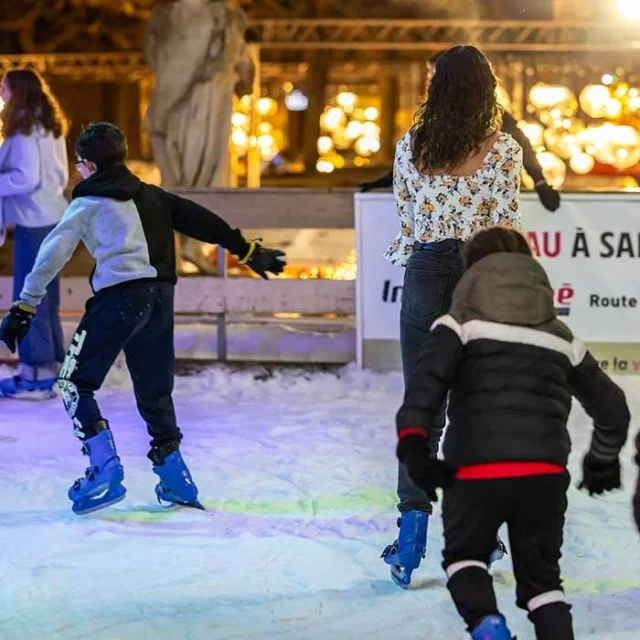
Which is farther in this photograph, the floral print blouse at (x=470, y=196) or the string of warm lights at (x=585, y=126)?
the string of warm lights at (x=585, y=126)

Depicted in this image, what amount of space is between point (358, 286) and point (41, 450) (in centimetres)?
254

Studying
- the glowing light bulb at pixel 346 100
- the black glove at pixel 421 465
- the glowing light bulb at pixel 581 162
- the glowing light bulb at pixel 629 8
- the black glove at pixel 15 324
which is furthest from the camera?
the glowing light bulb at pixel 346 100

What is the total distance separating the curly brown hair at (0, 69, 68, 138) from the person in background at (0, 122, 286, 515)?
191 cm

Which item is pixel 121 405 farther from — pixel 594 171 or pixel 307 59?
pixel 307 59

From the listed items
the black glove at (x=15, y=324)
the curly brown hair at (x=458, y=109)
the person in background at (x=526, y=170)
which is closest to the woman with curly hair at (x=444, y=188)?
the curly brown hair at (x=458, y=109)

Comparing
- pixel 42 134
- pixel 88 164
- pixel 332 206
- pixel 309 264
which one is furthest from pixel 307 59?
pixel 88 164

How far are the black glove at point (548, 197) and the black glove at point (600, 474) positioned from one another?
3.80 metres

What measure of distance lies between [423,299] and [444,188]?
14.7 inches

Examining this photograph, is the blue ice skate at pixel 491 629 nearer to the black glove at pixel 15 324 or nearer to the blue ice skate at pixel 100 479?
the blue ice skate at pixel 100 479

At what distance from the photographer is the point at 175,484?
16.3 feet

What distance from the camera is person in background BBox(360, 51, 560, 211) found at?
477 cm

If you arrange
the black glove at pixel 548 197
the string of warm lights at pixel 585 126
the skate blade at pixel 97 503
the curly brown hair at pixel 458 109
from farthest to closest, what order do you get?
the string of warm lights at pixel 585 126, the black glove at pixel 548 197, the skate blade at pixel 97 503, the curly brown hair at pixel 458 109

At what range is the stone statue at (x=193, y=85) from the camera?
1009 centimetres

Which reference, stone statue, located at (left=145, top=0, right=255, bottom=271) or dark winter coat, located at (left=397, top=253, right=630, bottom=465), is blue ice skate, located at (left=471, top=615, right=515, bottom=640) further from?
stone statue, located at (left=145, top=0, right=255, bottom=271)
